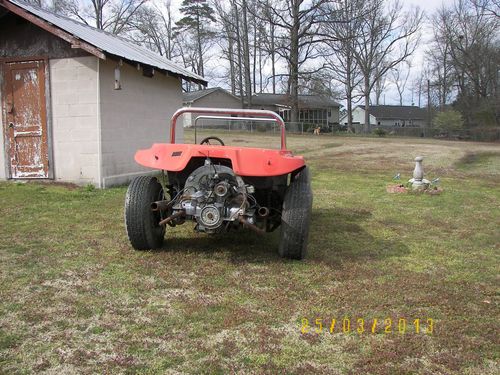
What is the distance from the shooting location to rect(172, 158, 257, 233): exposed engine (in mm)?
4387

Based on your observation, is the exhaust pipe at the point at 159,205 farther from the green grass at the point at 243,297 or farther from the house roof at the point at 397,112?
the house roof at the point at 397,112

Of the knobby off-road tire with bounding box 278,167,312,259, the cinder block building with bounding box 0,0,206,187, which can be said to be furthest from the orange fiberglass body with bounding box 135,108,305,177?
the cinder block building with bounding box 0,0,206,187

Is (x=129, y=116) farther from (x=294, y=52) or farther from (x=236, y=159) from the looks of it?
(x=294, y=52)

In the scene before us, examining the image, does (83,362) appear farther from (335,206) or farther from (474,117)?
(474,117)

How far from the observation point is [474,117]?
51.4 meters

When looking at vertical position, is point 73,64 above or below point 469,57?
below

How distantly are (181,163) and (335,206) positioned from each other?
4.17m

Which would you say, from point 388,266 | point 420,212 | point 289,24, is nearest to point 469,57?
point 289,24

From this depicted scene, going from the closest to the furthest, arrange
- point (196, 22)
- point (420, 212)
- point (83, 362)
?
point (83, 362) → point (420, 212) → point (196, 22)

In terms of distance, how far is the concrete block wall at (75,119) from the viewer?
31.5 ft

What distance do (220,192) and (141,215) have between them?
0.83m

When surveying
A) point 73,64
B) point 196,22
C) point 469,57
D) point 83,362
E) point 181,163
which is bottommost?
point 83,362

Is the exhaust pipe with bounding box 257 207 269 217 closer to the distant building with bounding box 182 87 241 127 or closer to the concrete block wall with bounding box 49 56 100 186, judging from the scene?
the concrete block wall with bounding box 49 56 100 186
